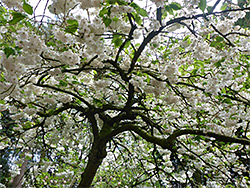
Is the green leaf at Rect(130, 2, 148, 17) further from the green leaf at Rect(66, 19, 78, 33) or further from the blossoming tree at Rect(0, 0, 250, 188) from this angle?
the green leaf at Rect(66, 19, 78, 33)

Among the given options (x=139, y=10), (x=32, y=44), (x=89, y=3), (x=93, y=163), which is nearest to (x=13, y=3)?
(x=32, y=44)

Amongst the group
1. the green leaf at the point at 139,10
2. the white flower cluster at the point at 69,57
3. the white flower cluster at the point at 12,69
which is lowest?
the white flower cluster at the point at 12,69

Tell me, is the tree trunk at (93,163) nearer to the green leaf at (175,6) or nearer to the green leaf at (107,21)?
the green leaf at (107,21)

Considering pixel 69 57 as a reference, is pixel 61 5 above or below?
above

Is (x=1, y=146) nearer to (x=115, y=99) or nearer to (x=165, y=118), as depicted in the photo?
(x=115, y=99)

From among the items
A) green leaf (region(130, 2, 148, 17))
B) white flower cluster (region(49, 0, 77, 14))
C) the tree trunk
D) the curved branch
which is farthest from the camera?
the tree trunk

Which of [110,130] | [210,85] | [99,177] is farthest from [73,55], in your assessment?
[99,177]

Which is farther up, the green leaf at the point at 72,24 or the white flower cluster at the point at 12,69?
the green leaf at the point at 72,24

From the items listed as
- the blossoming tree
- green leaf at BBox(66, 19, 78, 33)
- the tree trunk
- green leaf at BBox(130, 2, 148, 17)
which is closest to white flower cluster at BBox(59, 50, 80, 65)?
the blossoming tree

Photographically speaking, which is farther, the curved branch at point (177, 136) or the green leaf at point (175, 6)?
the curved branch at point (177, 136)

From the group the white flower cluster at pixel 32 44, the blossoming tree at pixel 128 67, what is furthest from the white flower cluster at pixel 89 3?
the white flower cluster at pixel 32 44

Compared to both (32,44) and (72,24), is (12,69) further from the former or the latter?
(72,24)

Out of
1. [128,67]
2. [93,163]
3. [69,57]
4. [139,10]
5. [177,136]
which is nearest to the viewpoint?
[139,10]

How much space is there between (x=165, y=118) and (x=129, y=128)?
2.23 ft
